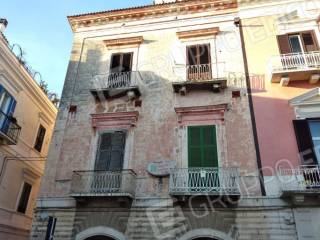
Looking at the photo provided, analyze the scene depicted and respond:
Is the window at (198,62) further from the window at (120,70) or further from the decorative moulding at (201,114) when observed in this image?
the window at (120,70)

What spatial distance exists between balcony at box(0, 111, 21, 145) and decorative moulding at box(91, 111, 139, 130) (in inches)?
171

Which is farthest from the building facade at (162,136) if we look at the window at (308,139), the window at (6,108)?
the window at (6,108)

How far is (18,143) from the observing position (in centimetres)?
1448

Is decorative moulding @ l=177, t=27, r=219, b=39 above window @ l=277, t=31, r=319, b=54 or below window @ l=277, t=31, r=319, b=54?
above

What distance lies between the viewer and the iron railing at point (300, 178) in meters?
8.65

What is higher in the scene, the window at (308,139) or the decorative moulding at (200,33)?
the decorative moulding at (200,33)

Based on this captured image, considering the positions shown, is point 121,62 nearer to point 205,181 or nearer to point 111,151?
point 111,151

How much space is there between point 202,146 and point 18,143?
9292mm

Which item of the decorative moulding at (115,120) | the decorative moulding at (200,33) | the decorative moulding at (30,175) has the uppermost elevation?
the decorative moulding at (200,33)

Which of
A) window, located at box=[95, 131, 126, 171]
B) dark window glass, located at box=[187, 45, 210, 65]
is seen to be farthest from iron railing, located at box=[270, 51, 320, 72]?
window, located at box=[95, 131, 126, 171]

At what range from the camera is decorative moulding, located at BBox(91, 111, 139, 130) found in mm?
11328

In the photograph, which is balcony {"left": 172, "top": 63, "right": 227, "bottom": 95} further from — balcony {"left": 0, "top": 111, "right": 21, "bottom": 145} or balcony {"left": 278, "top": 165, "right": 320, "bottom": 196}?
balcony {"left": 0, "top": 111, "right": 21, "bottom": 145}

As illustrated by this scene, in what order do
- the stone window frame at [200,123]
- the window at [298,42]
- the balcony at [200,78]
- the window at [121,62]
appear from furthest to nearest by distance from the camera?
the window at [121,62], the window at [298,42], the balcony at [200,78], the stone window frame at [200,123]

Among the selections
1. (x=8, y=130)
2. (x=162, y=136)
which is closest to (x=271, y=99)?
(x=162, y=136)
